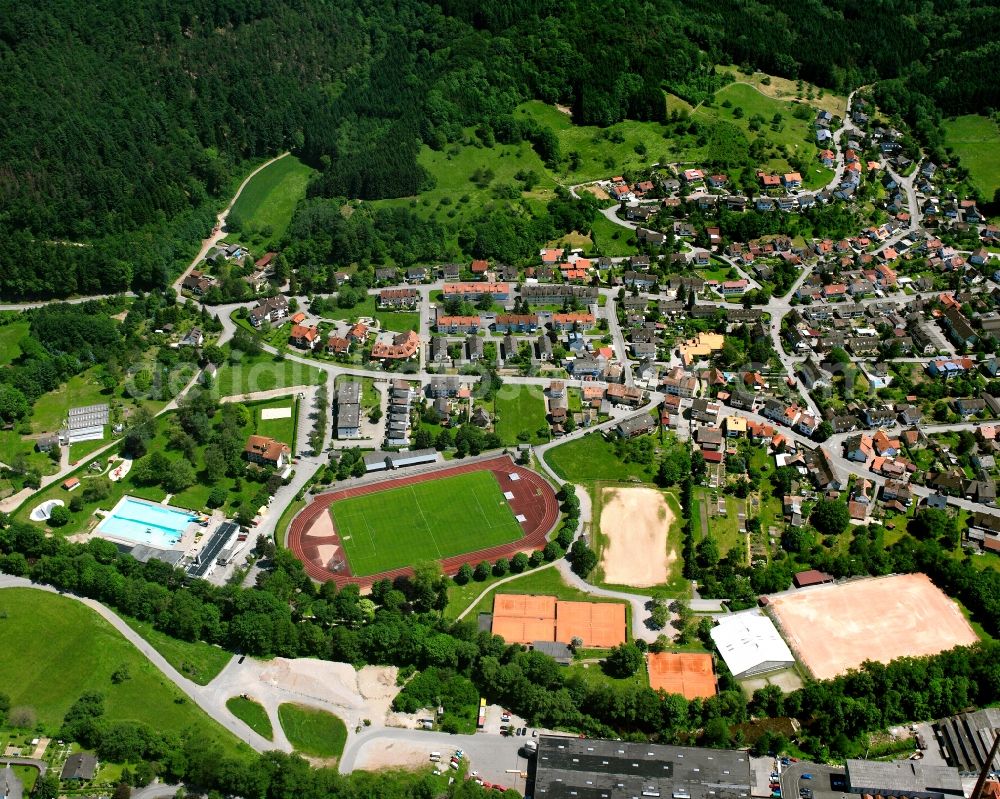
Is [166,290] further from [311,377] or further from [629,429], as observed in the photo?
[629,429]

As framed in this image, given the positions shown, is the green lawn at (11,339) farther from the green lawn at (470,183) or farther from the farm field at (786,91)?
the farm field at (786,91)

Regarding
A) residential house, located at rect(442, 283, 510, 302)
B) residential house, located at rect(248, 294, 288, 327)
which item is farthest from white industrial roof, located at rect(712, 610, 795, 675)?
residential house, located at rect(248, 294, 288, 327)

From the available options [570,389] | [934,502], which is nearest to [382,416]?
[570,389]

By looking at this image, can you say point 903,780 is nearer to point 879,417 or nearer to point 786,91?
point 879,417

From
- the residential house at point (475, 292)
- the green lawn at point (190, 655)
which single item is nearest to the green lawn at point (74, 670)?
the green lawn at point (190, 655)

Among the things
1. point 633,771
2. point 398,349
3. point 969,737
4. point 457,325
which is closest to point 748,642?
point 633,771

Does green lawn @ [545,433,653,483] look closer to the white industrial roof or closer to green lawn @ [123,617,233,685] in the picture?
the white industrial roof
